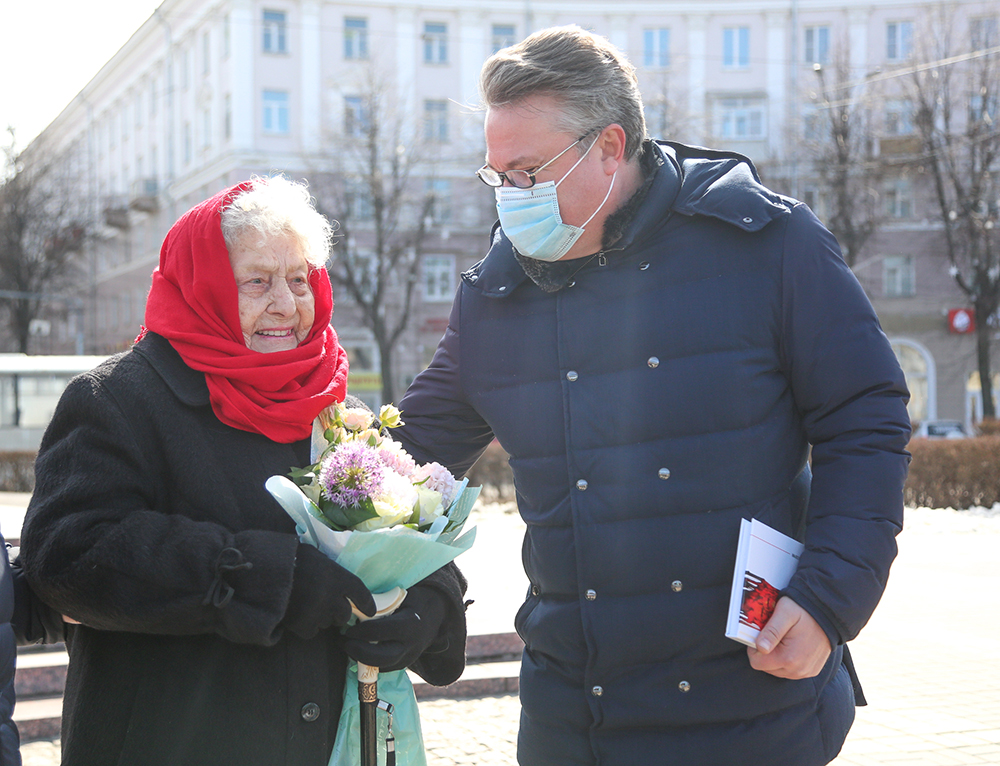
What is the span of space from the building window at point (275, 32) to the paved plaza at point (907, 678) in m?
30.8

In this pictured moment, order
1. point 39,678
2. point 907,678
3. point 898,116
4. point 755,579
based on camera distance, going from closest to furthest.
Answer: point 755,579 → point 39,678 → point 907,678 → point 898,116

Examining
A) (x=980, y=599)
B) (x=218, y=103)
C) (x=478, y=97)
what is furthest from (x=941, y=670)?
(x=218, y=103)

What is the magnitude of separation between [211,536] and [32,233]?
4038cm

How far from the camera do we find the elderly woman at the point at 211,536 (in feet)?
7.79

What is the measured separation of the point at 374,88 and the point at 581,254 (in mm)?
33054

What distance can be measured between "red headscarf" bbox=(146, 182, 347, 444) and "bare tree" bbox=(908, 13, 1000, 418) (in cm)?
3201

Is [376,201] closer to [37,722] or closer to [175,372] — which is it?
[37,722]

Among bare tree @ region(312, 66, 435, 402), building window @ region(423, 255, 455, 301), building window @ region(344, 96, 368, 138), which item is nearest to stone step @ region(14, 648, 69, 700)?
bare tree @ region(312, 66, 435, 402)

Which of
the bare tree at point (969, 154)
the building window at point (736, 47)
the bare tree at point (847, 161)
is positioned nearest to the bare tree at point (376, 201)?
the bare tree at point (847, 161)

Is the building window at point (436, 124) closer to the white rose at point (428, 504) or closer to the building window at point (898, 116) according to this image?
the building window at point (898, 116)

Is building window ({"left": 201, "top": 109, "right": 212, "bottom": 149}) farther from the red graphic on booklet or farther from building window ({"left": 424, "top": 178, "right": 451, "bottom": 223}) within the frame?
the red graphic on booklet

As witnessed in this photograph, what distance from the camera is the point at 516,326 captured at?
106 inches

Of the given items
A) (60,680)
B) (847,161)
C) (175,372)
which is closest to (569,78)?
(175,372)

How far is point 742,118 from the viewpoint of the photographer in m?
39.8
